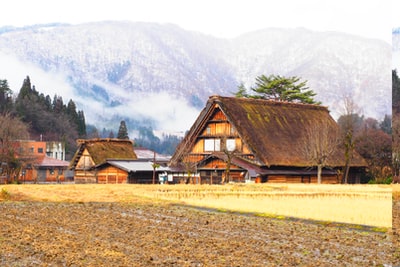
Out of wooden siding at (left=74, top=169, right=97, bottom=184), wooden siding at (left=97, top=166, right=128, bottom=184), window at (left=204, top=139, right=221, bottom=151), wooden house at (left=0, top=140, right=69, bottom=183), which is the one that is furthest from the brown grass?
wooden house at (left=0, top=140, right=69, bottom=183)

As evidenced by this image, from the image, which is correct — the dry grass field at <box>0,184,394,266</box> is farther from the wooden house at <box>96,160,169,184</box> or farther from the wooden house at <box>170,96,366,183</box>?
the wooden house at <box>96,160,169,184</box>

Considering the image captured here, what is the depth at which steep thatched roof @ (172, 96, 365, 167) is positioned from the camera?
42.2m

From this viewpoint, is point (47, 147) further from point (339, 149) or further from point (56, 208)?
point (56, 208)

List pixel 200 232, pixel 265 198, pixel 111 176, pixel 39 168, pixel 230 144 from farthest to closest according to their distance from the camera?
pixel 39 168
pixel 111 176
pixel 230 144
pixel 265 198
pixel 200 232

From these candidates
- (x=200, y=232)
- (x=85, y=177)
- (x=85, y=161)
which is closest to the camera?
(x=200, y=232)

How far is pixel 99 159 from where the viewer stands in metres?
57.4

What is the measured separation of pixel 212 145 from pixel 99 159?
15.3m

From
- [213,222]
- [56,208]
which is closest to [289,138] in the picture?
[56,208]

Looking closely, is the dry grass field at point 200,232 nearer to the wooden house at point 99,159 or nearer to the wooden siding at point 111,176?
the wooden siding at point 111,176

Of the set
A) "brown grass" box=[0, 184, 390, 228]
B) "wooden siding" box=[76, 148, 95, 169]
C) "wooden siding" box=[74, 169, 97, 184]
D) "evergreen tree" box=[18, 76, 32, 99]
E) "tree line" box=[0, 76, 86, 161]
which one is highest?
"evergreen tree" box=[18, 76, 32, 99]

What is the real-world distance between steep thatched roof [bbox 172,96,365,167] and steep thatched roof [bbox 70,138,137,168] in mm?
12625

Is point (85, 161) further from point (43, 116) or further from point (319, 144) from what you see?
point (43, 116)

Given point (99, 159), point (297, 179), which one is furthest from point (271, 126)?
point (99, 159)

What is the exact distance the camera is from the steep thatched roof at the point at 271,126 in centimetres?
4222
